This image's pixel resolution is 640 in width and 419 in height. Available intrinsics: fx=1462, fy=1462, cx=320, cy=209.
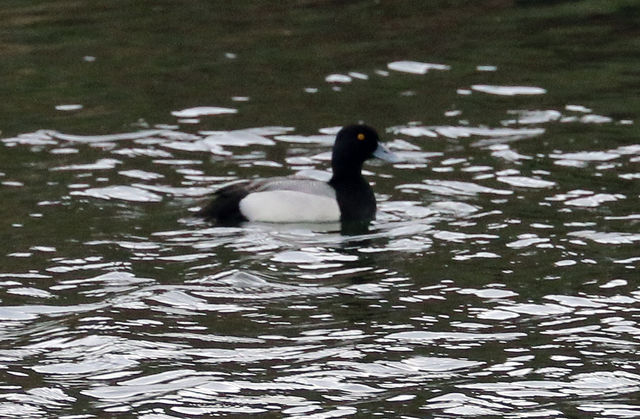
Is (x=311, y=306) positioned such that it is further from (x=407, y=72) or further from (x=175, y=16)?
(x=175, y=16)

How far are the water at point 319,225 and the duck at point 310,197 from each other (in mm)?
168

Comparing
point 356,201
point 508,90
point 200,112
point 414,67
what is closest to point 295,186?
point 356,201

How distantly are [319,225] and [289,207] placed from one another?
32 cm

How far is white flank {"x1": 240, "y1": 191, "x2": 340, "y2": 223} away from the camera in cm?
1223

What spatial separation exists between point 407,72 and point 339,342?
26.9ft

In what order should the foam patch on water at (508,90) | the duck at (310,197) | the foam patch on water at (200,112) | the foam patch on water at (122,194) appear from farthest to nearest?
the foam patch on water at (508,90) → the foam patch on water at (200,112) → the foam patch on water at (122,194) → the duck at (310,197)

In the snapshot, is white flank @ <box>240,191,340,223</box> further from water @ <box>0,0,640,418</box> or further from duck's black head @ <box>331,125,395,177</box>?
duck's black head @ <box>331,125,395,177</box>

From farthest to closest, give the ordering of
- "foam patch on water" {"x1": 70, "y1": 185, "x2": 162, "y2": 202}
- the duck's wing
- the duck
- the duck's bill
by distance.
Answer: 1. the duck's bill
2. "foam patch on water" {"x1": 70, "y1": 185, "x2": 162, "y2": 202}
3. the duck's wing
4. the duck

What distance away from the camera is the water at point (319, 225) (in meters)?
8.46

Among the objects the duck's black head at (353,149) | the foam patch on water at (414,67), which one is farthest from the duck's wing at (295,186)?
the foam patch on water at (414,67)

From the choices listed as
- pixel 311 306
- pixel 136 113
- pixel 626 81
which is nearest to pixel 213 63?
pixel 136 113

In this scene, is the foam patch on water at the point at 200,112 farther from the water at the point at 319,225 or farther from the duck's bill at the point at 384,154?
the duck's bill at the point at 384,154

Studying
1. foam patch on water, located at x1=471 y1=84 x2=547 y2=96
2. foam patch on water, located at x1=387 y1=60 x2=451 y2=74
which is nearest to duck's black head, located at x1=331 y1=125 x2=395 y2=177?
foam patch on water, located at x1=471 y1=84 x2=547 y2=96

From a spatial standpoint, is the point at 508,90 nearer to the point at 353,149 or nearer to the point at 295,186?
the point at 353,149
